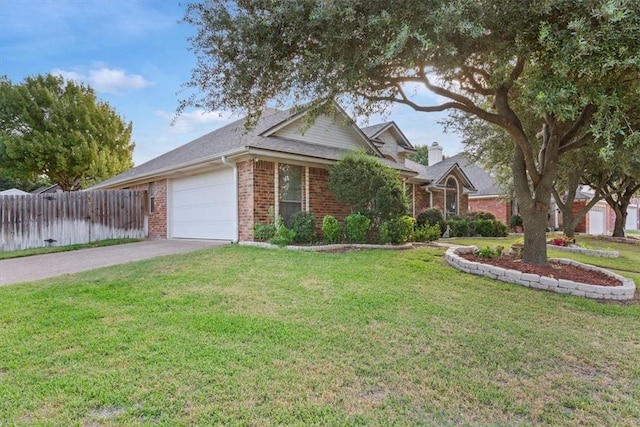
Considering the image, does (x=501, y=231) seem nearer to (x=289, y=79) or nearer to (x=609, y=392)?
(x=289, y=79)

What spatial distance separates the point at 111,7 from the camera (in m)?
8.50

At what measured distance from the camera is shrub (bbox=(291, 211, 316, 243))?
35.4 feet

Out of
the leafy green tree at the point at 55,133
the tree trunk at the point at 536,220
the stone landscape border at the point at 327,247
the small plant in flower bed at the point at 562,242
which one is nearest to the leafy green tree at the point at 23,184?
the leafy green tree at the point at 55,133

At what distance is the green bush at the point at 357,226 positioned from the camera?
10.9 meters

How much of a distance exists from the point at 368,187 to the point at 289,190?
8.07ft

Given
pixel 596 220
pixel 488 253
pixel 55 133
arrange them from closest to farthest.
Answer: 1. pixel 488 253
2. pixel 55 133
3. pixel 596 220

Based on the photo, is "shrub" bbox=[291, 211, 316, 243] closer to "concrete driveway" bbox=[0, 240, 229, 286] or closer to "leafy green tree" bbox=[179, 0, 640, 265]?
"concrete driveway" bbox=[0, 240, 229, 286]

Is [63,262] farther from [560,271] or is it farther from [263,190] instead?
[560,271]

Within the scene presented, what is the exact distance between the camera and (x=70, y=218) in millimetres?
13867

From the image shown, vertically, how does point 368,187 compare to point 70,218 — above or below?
above

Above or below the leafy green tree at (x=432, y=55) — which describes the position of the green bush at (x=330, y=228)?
below

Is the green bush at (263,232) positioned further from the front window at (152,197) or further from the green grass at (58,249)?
the front window at (152,197)

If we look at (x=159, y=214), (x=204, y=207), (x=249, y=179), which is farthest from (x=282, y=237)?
(x=159, y=214)

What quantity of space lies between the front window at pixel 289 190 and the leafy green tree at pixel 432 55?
3.26 metres
